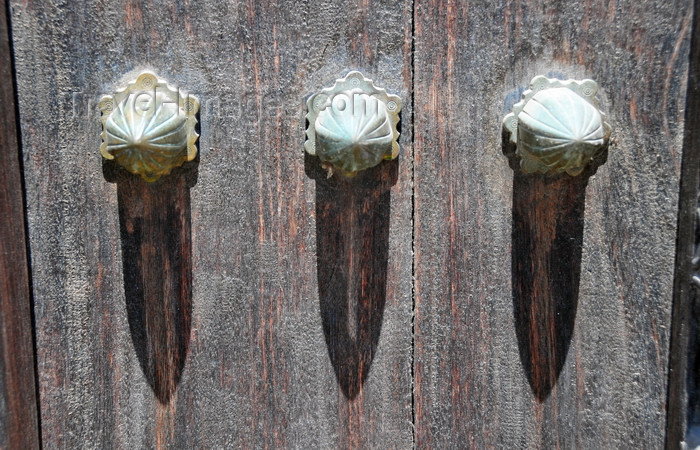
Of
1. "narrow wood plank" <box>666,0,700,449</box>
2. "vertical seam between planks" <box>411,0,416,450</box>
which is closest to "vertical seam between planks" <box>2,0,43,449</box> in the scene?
"vertical seam between planks" <box>411,0,416,450</box>

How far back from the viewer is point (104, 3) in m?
0.69

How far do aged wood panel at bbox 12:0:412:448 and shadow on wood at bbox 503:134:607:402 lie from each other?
0.14m

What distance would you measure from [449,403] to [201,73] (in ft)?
1.65

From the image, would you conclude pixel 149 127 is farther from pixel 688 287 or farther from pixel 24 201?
pixel 688 287

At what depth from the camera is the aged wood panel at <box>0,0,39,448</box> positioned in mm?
687

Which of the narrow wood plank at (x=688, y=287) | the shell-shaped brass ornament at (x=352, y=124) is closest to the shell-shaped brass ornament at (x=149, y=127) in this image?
the shell-shaped brass ornament at (x=352, y=124)

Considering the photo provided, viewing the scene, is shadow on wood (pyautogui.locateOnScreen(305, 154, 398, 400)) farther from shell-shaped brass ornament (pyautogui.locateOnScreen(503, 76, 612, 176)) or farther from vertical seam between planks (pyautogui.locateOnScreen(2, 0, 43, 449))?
vertical seam between planks (pyautogui.locateOnScreen(2, 0, 43, 449))

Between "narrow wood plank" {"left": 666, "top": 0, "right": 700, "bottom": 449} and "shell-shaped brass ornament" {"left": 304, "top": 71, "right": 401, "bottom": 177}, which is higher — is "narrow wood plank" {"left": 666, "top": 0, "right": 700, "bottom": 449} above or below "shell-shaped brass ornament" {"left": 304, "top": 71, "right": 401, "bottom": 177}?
below

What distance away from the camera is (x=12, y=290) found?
70cm

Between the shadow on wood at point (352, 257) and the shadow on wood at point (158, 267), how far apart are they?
162mm

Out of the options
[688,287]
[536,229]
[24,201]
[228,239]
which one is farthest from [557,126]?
[24,201]

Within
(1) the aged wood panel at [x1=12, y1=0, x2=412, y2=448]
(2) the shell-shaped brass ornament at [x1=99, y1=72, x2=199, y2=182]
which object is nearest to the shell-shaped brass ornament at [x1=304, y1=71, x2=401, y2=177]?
(1) the aged wood panel at [x1=12, y1=0, x2=412, y2=448]

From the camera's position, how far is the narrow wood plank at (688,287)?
69 centimetres

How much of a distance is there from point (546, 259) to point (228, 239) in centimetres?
39
